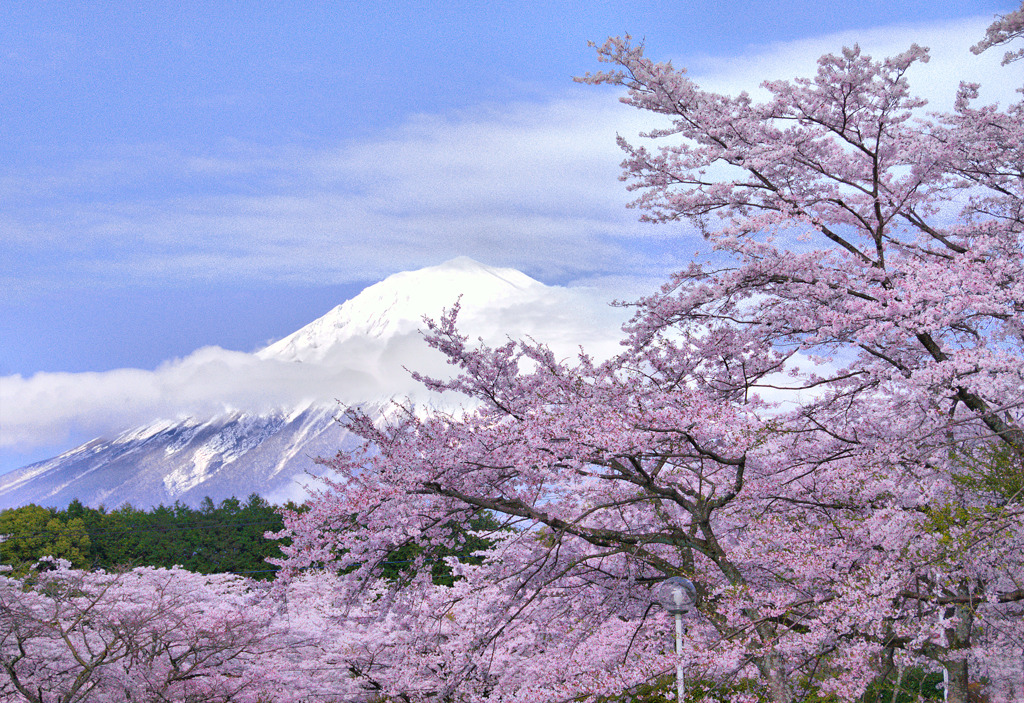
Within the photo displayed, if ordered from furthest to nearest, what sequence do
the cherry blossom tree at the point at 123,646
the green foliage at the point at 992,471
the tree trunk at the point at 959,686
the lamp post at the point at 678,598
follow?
1. the cherry blossom tree at the point at 123,646
2. the tree trunk at the point at 959,686
3. the green foliage at the point at 992,471
4. the lamp post at the point at 678,598

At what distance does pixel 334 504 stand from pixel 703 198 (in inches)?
226

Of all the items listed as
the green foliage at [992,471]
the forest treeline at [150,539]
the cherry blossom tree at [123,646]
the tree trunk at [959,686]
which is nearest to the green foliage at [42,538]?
the forest treeline at [150,539]

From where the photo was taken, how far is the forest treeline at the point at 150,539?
36656 mm

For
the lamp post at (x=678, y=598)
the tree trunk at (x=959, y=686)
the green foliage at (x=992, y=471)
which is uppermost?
the green foliage at (x=992, y=471)

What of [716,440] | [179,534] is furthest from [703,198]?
[179,534]

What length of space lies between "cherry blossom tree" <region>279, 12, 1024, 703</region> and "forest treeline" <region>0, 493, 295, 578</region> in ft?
96.1

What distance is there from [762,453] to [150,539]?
36756mm

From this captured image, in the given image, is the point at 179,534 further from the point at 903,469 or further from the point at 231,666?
the point at 903,469

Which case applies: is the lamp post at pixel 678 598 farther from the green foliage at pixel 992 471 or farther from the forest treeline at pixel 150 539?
the forest treeline at pixel 150 539

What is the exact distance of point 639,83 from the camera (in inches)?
379

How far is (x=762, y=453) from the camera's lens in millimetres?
7664

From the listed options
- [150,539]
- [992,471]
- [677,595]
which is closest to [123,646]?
[677,595]

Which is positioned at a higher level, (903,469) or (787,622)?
(903,469)

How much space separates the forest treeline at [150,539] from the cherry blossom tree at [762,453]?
2930cm
